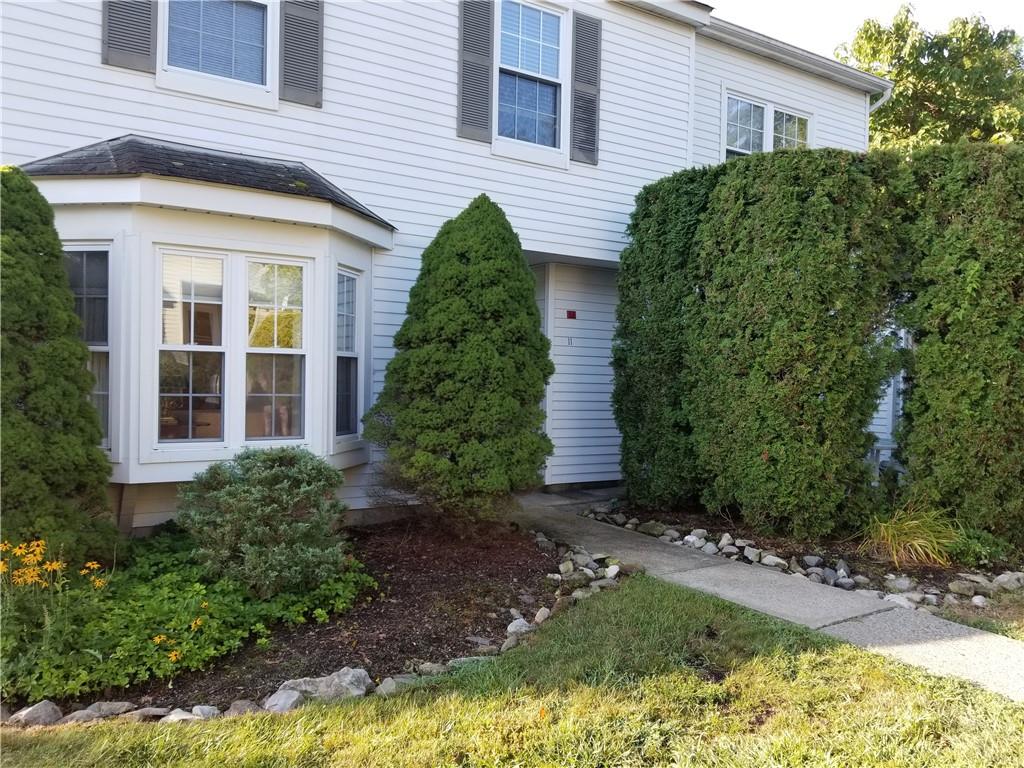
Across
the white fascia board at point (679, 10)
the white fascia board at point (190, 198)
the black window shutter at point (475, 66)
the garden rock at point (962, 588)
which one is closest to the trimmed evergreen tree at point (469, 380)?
the white fascia board at point (190, 198)

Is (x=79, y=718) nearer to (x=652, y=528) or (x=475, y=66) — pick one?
(x=652, y=528)

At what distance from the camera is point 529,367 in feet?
19.1

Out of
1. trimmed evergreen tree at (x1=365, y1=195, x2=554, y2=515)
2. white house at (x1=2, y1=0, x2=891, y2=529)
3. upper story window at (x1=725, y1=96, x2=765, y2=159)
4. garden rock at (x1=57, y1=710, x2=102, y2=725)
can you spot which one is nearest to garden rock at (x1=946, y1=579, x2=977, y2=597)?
trimmed evergreen tree at (x1=365, y1=195, x2=554, y2=515)

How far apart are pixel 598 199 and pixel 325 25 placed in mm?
3429

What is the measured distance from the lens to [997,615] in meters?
4.86

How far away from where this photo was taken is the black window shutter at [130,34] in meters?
5.48

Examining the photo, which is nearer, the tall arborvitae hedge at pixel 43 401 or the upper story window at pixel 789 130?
the tall arborvitae hedge at pixel 43 401

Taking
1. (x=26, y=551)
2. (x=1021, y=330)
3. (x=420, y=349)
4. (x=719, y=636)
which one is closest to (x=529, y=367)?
(x=420, y=349)

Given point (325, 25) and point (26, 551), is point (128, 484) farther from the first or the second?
point (325, 25)

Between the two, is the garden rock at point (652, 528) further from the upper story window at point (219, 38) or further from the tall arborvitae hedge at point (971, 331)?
the upper story window at point (219, 38)

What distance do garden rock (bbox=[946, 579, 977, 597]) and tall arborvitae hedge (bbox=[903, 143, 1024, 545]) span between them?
92 centimetres

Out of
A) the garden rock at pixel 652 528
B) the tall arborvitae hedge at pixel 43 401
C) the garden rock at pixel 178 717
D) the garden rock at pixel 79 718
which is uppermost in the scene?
the tall arborvitae hedge at pixel 43 401

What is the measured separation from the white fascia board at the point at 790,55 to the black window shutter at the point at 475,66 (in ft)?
10.6

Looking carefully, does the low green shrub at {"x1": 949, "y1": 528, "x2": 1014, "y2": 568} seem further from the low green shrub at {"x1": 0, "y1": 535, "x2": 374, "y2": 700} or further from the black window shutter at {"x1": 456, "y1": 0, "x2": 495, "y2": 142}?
the black window shutter at {"x1": 456, "y1": 0, "x2": 495, "y2": 142}
